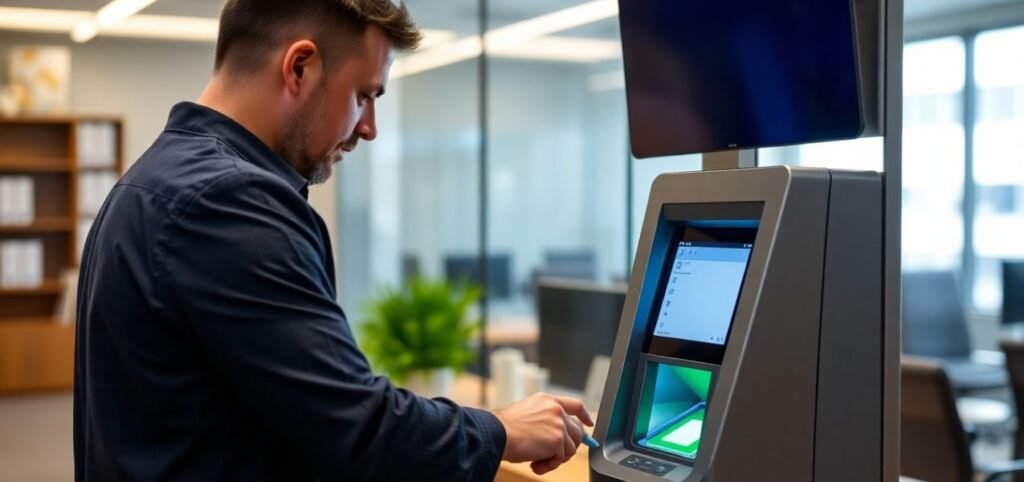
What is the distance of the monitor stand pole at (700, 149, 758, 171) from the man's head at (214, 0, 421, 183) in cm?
51

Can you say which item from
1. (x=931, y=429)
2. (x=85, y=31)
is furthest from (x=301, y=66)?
(x=85, y=31)

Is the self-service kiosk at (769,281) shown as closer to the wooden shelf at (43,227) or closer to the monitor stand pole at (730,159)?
the monitor stand pole at (730,159)

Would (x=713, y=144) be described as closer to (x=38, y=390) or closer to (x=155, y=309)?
(x=155, y=309)

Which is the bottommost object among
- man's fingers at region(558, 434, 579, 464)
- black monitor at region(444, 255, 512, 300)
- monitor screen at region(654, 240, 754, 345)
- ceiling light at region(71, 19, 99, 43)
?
man's fingers at region(558, 434, 579, 464)

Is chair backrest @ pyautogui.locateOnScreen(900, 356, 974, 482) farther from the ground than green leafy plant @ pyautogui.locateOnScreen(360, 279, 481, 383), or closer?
closer

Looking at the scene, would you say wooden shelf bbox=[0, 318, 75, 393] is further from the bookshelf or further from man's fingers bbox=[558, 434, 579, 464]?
man's fingers bbox=[558, 434, 579, 464]

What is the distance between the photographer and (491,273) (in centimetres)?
511

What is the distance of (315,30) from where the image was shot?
51.1 inches

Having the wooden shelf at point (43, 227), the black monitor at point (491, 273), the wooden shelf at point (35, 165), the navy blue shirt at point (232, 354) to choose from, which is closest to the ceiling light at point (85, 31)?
the wooden shelf at point (35, 165)

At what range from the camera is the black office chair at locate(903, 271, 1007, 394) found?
19.6 ft

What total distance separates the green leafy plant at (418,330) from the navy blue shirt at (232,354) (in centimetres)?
245

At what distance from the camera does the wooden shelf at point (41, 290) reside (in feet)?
26.6

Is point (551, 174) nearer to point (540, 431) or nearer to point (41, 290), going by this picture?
point (540, 431)

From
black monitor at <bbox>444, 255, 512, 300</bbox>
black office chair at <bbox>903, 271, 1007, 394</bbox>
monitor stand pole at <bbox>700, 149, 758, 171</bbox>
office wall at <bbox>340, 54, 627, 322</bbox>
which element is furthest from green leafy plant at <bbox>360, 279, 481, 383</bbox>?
black office chair at <bbox>903, 271, 1007, 394</bbox>
